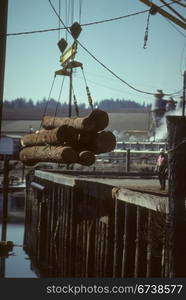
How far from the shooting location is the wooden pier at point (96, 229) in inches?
340

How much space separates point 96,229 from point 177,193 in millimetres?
5535

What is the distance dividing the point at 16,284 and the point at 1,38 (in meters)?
4.17

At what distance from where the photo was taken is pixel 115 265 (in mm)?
10539

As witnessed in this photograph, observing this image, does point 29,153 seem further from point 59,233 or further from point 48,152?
point 59,233

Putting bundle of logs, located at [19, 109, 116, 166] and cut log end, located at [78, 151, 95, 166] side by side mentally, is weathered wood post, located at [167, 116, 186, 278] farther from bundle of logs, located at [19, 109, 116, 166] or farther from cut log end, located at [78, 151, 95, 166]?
cut log end, located at [78, 151, 95, 166]

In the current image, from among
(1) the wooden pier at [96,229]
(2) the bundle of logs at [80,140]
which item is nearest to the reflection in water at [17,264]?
(1) the wooden pier at [96,229]

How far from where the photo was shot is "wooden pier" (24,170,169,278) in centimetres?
865

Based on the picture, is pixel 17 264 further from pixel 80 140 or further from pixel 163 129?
pixel 163 129

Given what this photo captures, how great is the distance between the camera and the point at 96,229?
39.8 ft

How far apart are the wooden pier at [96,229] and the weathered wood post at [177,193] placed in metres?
0.33

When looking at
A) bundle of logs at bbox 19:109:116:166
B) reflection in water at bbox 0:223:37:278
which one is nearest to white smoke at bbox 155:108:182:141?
reflection in water at bbox 0:223:37:278

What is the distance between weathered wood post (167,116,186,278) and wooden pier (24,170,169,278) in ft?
1.09

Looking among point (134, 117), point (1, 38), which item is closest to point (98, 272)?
point (1, 38)

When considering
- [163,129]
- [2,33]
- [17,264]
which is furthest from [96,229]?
[163,129]
